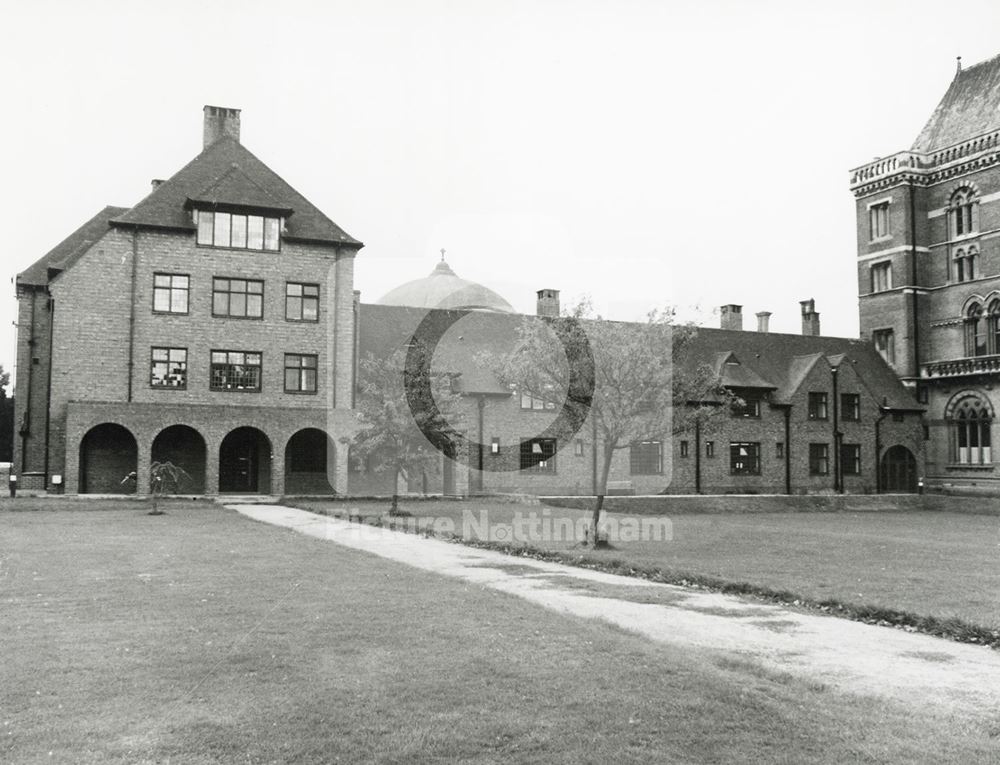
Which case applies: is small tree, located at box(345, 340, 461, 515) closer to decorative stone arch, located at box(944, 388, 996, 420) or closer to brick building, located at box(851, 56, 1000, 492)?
decorative stone arch, located at box(944, 388, 996, 420)

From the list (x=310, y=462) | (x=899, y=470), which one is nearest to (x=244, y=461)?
(x=310, y=462)

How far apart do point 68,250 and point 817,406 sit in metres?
38.1

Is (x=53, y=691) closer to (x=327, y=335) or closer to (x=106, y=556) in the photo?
(x=106, y=556)

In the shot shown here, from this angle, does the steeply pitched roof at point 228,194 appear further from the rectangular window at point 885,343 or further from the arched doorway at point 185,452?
the rectangular window at point 885,343

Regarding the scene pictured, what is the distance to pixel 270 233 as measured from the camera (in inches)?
1588

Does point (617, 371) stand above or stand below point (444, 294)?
below

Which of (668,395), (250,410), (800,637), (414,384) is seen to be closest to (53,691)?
(800,637)

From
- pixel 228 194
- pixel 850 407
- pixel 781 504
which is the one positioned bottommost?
pixel 781 504

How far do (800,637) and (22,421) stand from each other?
3721 centimetres

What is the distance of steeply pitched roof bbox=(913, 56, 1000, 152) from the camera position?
179 feet

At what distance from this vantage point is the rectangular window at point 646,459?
47.8 m

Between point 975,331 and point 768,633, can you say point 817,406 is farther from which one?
point 768,633

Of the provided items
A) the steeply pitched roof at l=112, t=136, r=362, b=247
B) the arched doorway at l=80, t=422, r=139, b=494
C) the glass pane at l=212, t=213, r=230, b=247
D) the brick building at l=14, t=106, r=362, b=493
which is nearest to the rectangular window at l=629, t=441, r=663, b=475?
the brick building at l=14, t=106, r=362, b=493

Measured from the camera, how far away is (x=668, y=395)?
2133cm
